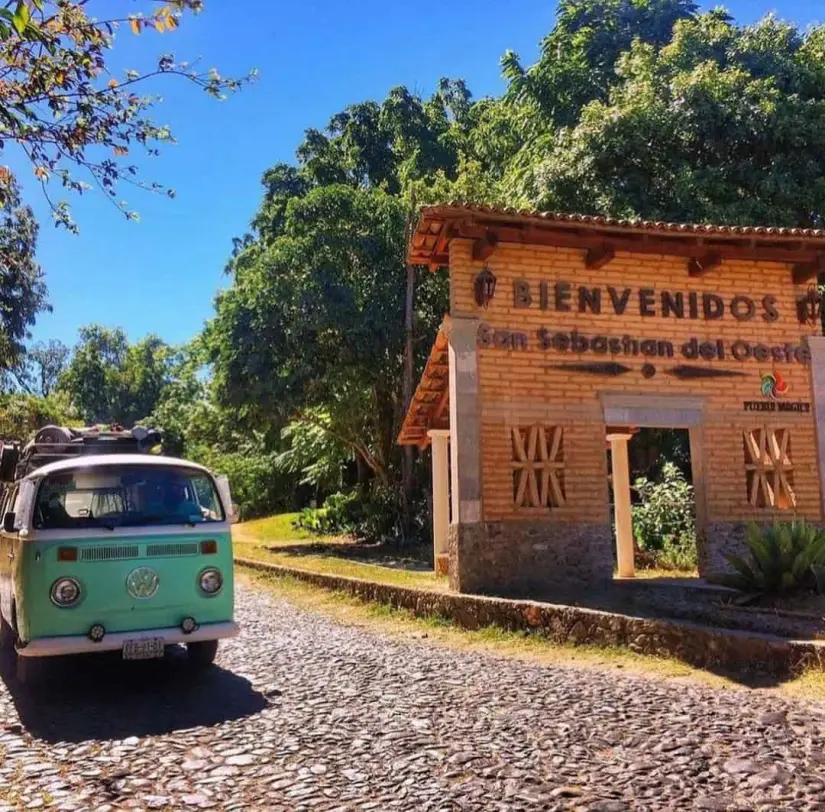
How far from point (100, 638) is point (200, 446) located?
128 feet

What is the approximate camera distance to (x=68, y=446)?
8.63 metres

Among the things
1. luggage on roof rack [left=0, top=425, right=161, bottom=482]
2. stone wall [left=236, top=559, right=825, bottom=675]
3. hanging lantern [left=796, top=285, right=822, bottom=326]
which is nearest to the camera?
stone wall [left=236, top=559, right=825, bottom=675]

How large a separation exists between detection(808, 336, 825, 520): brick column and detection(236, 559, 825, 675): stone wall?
5278 millimetres

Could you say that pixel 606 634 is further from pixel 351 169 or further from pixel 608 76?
pixel 351 169

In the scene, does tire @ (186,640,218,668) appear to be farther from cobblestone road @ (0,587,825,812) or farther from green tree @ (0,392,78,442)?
green tree @ (0,392,78,442)

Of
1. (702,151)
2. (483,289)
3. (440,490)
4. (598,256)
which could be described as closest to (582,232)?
(598,256)

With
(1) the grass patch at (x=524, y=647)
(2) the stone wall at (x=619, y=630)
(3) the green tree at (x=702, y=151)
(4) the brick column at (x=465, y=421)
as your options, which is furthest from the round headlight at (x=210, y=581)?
(3) the green tree at (x=702, y=151)

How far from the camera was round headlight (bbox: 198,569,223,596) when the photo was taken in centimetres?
686

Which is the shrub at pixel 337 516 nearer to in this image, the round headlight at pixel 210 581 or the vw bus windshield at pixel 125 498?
Result: the vw bus windshield at pixel 125 498

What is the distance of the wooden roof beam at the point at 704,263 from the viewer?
1200 cm

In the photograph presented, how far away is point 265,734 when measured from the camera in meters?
5.43

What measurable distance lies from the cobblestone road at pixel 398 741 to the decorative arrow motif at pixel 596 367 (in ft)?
16.4

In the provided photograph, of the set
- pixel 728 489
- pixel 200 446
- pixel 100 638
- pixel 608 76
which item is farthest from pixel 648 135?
pixel 200 446

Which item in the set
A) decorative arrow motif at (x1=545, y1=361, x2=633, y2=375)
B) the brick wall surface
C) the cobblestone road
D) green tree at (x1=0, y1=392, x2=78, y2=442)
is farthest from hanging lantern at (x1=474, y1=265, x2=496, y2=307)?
green tree at (x1=0, y1=392, x2=78, y2=442)
